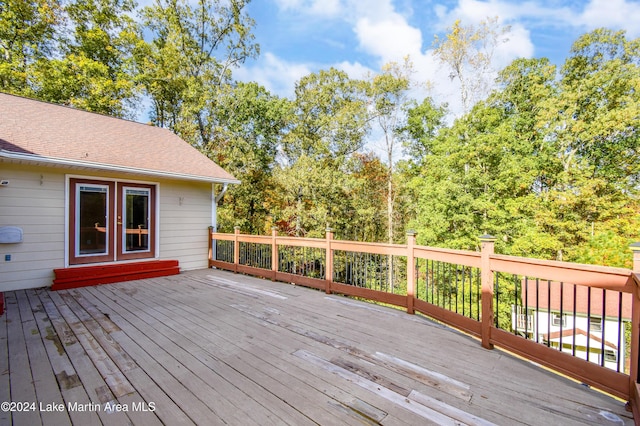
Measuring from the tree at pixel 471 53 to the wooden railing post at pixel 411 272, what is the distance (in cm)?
1377

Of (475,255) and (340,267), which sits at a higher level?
(475,255)

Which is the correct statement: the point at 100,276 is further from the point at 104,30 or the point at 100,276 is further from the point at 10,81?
the point at 104,30

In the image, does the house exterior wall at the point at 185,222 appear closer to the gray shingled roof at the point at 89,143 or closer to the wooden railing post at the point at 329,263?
the gray shingled roof at the point at 89,143

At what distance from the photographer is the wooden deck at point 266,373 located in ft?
6.15

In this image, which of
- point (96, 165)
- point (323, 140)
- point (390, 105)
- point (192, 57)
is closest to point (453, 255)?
point (96, 165)

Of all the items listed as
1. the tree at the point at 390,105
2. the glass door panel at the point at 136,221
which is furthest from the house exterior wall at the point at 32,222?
the tree at the point at 390,105

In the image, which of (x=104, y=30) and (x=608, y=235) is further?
(x=104, y=30)

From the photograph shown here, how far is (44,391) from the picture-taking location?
6.82 feet

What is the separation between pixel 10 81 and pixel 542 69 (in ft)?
78.7

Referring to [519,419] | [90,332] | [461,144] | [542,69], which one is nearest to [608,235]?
[461,144]

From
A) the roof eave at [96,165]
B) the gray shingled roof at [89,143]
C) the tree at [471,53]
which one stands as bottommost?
the roof eave at [96,165]

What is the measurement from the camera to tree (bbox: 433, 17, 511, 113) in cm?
1320

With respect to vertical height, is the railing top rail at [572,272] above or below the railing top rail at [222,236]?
above

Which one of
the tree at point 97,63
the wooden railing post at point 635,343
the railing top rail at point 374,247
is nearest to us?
the wooden railing post at point 635,343
